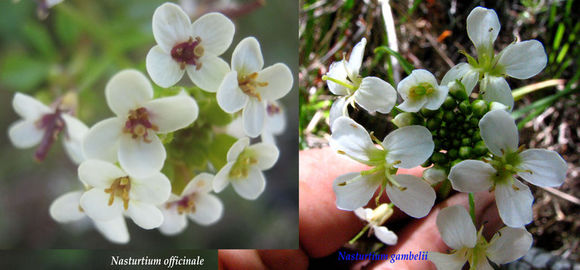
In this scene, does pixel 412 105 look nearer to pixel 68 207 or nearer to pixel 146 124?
pixel 146 124

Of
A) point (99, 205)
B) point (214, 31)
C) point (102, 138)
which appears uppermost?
point (214, 31)

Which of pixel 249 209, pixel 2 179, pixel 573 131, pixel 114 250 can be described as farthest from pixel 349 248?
pixel 573 131

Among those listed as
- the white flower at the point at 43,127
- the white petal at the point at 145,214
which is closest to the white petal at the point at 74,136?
the white flower at the point at 43,127

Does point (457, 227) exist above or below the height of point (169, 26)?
below

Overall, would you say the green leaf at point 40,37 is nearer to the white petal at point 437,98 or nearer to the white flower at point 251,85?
the white flower at point 251,85

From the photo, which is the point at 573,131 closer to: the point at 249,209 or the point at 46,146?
the point at 249,209

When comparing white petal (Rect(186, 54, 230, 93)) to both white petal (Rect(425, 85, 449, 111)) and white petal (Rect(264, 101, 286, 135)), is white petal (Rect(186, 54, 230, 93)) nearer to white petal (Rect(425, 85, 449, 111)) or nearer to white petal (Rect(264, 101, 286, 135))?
white petal (Rect(264, 101, 286, 135))

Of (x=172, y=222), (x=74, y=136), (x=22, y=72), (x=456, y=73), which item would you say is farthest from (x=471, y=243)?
(x=22, y=72)
